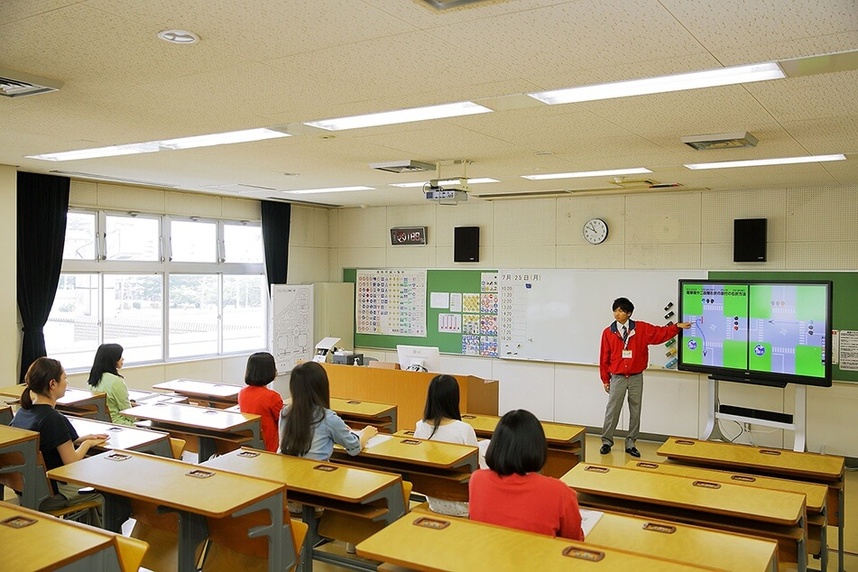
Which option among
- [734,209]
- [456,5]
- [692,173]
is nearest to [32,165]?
[456,5]

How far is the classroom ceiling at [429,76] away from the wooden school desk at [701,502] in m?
1.84

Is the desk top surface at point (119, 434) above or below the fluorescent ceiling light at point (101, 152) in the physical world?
below

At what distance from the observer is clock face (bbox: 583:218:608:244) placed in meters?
8.09

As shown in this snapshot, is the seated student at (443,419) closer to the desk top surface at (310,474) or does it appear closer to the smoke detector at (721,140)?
the desk top surface at (310,474)

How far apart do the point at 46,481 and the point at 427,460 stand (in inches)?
82.5

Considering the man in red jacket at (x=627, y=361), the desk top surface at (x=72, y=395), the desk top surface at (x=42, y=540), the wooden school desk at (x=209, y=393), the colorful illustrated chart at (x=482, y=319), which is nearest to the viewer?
the desk top surface at (x=42, y=540)

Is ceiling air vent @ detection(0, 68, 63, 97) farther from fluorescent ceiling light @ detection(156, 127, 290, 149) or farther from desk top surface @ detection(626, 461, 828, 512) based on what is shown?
desk top surface @ detection(626, 461, 828, 512)

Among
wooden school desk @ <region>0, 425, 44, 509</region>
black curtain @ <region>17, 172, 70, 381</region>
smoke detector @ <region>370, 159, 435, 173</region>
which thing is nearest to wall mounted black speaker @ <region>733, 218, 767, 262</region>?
smoke detector @ <region>370, 159, 435, 173</region>

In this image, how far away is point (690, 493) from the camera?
10.4 ft

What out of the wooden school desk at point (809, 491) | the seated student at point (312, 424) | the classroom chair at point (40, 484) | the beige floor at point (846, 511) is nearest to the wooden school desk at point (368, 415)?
the beige floor at point (846, 511)

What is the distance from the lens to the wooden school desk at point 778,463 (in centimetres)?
383

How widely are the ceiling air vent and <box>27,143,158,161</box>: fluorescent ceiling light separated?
5.64 ft

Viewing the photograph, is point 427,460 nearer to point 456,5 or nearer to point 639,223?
point 456,5

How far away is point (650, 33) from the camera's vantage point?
2498 millimetres
